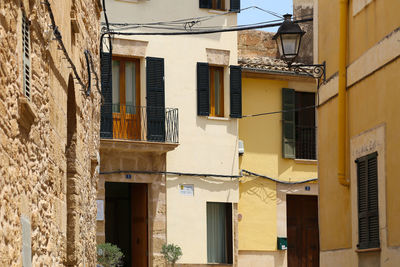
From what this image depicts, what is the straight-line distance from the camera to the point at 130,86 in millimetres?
23531

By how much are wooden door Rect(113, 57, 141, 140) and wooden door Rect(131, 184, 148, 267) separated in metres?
1.65

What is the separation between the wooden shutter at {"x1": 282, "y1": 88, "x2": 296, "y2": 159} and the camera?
25.7 m

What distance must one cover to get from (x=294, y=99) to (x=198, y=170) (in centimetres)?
369

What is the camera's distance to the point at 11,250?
22.3 feet

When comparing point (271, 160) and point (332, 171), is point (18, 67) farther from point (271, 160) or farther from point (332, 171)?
point (271, 160)

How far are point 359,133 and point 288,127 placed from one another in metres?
12.6

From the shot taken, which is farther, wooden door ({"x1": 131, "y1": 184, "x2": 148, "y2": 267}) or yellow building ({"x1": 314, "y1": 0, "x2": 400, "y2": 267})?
wooden door ({"x1": 131, "y1": 184, "x2": 148, "y2": 267})

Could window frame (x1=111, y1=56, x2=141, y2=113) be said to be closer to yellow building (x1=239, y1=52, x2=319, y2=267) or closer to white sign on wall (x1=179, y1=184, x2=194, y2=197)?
white sign on wall (x1=179, y1=184, x2=194, y2=197)

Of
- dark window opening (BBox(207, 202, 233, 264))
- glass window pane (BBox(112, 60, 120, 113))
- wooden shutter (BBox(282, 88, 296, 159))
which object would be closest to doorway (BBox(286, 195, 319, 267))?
wooden shutter (BBox(282, 88, 296, 159))

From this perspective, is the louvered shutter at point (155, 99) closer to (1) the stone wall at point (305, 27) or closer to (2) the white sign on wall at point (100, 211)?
(2) the white sign on wall at point (100, 211)

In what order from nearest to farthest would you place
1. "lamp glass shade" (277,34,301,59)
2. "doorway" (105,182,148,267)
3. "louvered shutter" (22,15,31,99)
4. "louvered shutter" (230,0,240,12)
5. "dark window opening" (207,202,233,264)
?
1. "louvered shutter" (22,15,31,99)
2. "lamp glass shade" (277,34,301,59)
3. "doorway" (105,182,148,267)
4. "dark window opening" (207,202,233,264)
5. "louvered shutter" (230,0,240,12)

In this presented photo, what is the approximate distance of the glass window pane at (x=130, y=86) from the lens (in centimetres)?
2336

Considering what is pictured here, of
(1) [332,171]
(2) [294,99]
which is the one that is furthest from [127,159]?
(1) [332,171]

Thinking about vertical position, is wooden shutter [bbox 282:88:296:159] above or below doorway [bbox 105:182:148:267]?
above
